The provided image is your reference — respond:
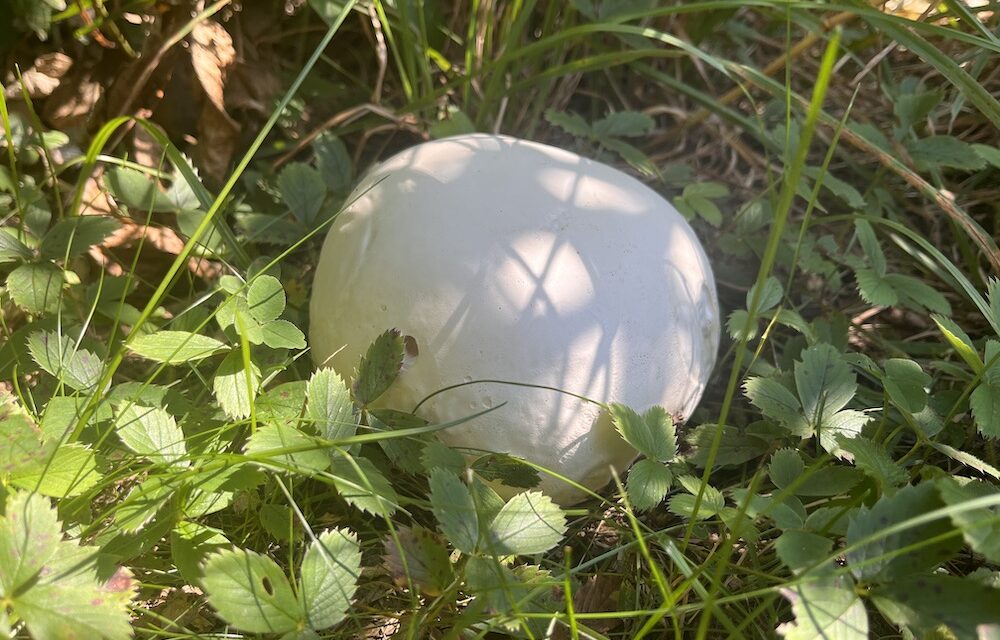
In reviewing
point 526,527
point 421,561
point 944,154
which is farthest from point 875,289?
point 421,561

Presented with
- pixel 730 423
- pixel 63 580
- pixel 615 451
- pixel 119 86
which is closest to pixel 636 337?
pixel 615 451

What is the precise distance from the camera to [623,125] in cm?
195

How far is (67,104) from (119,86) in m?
0.13

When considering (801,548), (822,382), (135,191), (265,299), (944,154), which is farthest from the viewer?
(944,154)

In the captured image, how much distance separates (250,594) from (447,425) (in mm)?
343

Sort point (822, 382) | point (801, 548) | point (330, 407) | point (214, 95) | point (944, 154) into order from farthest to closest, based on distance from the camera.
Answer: point (214, 95) → point (944, 154) → point (822, 382) → point (330, 407) → point (801, 548)

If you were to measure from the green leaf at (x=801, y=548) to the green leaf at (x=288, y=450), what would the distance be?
638 mm

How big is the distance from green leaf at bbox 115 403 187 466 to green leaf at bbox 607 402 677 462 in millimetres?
661

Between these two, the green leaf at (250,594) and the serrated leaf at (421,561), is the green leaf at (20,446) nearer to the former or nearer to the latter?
the green leaf at (250,594)

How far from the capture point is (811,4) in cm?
146

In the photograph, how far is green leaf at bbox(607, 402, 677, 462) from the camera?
1261mm

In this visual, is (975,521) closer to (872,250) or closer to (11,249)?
(872,250)

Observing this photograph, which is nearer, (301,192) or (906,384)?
(906,384)

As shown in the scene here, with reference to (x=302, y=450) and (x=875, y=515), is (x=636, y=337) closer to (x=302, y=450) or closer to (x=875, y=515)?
(x=875, y=515)
